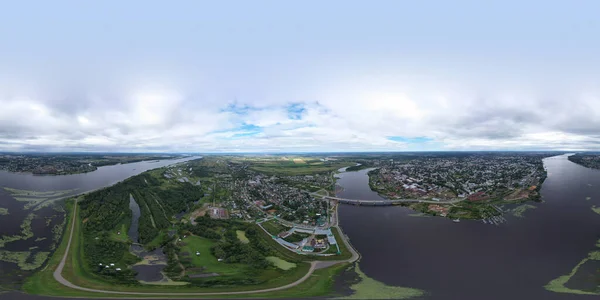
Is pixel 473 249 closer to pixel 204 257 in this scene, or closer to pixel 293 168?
pixel 204 257

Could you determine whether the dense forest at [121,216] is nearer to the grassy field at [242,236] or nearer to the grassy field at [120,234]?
the grassy field at [120,234]

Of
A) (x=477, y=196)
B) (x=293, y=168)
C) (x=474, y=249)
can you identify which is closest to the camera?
(x=474, y=249)

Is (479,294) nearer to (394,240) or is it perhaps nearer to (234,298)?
(394,240)

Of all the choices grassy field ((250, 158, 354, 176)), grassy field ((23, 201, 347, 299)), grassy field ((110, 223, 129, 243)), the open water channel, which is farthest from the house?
grassy field ((110, 223, 129, 243))

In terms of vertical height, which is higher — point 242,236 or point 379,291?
point 242,236

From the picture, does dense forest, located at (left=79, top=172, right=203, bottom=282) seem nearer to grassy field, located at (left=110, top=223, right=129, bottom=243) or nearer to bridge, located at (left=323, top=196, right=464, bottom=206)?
grassy field, located at (left=110, top=223, right=129, bottom=243)

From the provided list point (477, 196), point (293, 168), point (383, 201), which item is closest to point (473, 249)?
point (383, 201)

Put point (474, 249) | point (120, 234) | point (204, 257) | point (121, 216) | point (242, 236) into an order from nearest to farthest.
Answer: point (204, 257)
point (474, 249)
point (242, 236)
point (120, 234)
point (121, 216)
